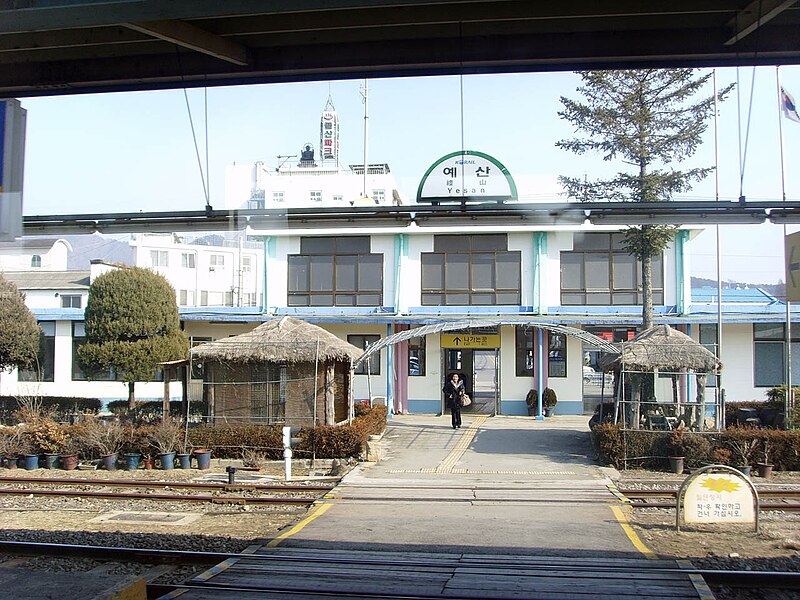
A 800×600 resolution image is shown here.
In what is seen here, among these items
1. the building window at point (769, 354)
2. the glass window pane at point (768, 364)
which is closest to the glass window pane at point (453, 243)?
the building window at point (769, 354)

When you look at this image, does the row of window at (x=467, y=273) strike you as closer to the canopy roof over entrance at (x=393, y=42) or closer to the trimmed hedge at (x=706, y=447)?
the trimmed hedge at (x=706, y=447)

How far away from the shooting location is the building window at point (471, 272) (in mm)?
27219

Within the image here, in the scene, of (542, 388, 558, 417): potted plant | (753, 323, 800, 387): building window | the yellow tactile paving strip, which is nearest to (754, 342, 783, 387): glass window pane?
(753, 323, 800, 387): building window

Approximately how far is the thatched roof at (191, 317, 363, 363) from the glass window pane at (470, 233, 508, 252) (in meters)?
9.43

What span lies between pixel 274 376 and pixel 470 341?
993cm

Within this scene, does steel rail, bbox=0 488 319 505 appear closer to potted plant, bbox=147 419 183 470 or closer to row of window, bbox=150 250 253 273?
potted plant, bbox=147 419 183 470

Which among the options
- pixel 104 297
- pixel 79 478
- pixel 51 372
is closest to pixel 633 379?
pixel 79 478

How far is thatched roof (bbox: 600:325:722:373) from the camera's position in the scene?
17.2 m

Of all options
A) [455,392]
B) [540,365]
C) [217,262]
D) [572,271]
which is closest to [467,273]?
[572,271]

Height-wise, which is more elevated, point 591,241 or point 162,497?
point 591,241

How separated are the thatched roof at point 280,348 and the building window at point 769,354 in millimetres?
15292

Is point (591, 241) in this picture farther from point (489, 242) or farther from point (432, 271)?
point (432, 271)

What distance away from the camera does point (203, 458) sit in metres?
16.6

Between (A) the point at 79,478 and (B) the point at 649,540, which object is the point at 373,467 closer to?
(A) the point at 79,478
